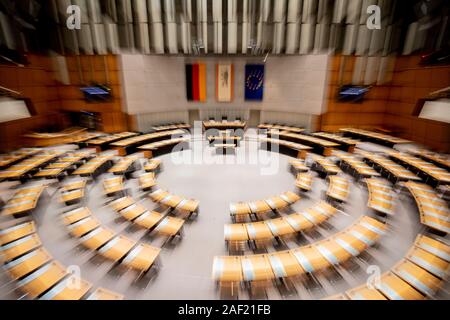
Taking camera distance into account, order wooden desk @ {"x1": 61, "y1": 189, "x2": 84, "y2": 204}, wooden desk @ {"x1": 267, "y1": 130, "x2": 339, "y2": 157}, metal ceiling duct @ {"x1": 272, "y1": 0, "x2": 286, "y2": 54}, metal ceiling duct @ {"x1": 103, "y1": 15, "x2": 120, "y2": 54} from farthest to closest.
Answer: metal ceiling duct @ {"x1": 272, "y1": 0, "x2": 286, "y2": 54}, metal ceiling duct @ {"x1": 103, "y1": 15, "x2": 120, "y2": 54}, wooden desk @ {"x1": 267, "y1": 130, "x2": 339, "y2": 157}, wooden desk @ {"x1": 61, "y1": 189, "x2": 84, "y2": 204}

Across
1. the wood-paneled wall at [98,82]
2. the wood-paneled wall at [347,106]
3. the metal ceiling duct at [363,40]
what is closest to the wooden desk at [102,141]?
the wood-paneled wall at [98,82]

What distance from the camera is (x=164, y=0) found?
12.3 metres

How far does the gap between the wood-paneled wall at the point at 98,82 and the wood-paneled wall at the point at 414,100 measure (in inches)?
661

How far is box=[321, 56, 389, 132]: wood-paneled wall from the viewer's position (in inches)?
510

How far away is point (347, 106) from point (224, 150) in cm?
875

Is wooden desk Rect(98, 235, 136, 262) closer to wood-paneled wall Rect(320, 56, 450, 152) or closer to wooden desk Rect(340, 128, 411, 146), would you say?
wood-paneled wall Rect(320, 56, 450, 152)

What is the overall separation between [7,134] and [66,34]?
6.54m

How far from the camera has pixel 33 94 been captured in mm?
11648

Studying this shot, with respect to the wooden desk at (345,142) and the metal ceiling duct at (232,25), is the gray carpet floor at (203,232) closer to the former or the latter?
the wooden desk at (345,142)

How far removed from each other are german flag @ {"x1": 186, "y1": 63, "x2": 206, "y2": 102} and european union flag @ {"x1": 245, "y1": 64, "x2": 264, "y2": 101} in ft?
10.5

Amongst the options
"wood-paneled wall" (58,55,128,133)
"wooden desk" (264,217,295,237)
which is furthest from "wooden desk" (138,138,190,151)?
"wooden desk" (264,217,295,237)

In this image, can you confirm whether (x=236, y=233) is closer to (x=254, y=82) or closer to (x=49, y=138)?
(x=49, y=138)
